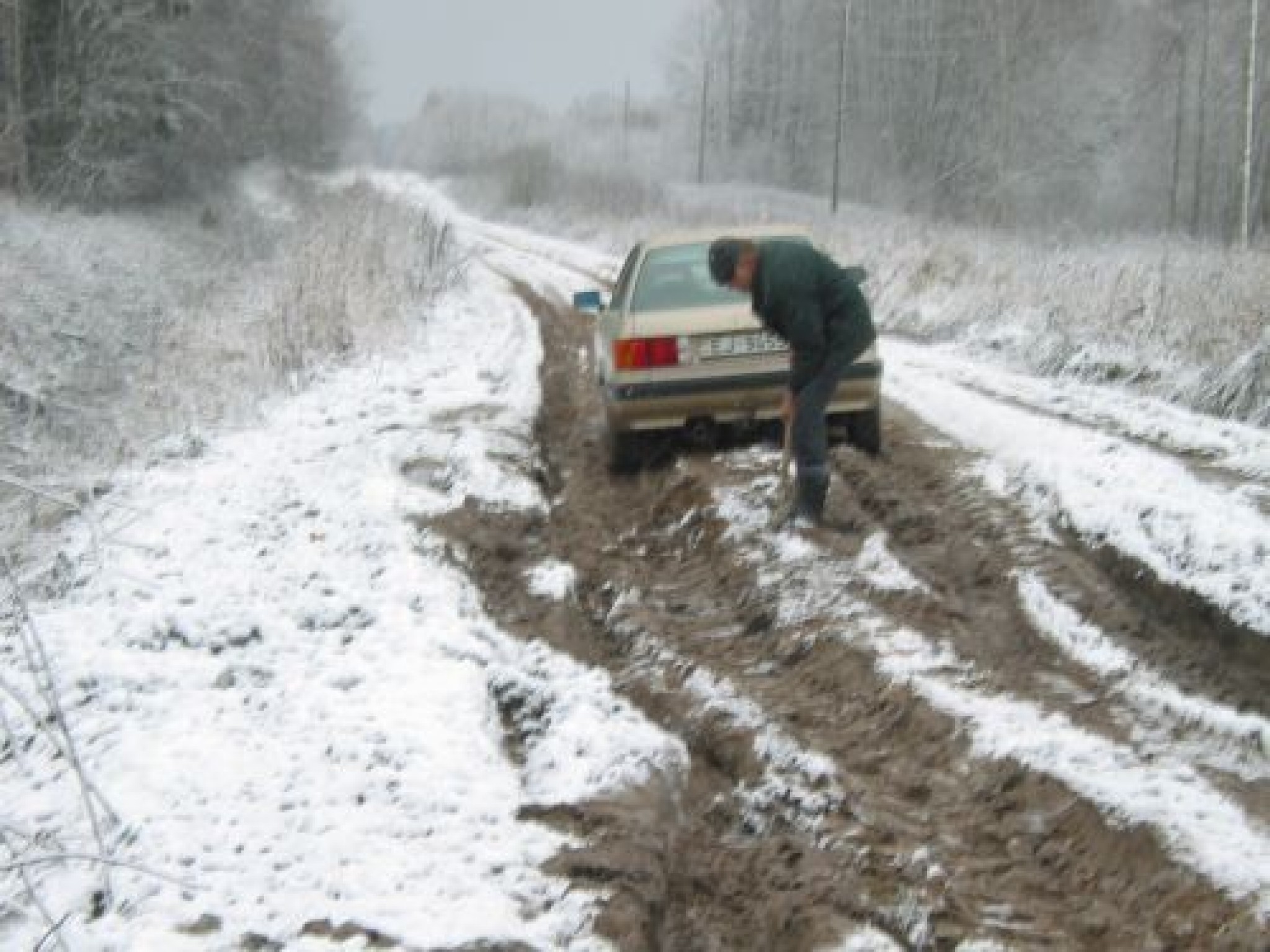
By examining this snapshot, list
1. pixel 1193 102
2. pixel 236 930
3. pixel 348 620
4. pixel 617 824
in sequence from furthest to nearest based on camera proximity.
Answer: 1. pixel 1193 102
2. pixel 348 620
3. pixel 617 824
4. pixel 236 930

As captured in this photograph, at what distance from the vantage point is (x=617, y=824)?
3.75 meters

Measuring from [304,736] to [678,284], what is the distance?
4.65 m

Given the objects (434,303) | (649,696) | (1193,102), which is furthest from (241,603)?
(1193,102)

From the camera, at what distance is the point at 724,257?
19.4ft

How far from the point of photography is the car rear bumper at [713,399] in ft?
24.6

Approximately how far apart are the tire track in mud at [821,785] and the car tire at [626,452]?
1.11 meters

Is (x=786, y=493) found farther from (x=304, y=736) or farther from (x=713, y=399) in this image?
(x=304, y=736)

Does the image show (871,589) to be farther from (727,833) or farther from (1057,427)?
(1057,427)

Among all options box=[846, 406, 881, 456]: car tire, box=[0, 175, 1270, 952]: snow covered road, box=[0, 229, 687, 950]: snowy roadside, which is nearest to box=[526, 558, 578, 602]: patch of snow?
box=[0, 175, 1270, 952]: snow covered road

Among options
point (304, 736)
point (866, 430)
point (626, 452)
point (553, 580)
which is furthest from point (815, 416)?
point (304, 736)

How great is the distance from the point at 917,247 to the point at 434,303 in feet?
24.6

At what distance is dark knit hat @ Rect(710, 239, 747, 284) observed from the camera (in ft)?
19.4

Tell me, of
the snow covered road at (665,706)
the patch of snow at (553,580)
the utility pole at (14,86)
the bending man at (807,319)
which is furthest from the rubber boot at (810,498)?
the utility pole at (14,86)

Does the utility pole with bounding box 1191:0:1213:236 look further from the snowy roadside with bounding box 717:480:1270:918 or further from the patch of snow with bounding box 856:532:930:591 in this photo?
the snowy roadside with bounding box 717:480:1270:918
